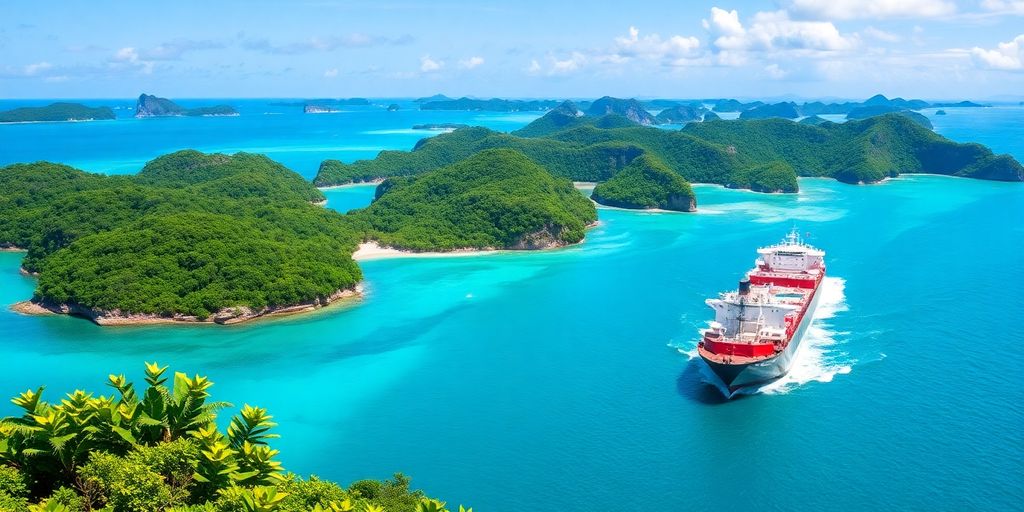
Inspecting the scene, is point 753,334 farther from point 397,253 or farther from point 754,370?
point 397,253

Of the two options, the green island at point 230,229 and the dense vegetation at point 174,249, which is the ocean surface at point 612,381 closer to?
the green island at point 230,229

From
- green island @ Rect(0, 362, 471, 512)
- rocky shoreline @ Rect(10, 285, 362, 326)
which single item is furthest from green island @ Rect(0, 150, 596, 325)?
green island @ Rect(0, 362, 471, 512)

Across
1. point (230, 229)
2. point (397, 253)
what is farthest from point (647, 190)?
point (230, 229)

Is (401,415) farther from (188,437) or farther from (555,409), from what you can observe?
(188,437)

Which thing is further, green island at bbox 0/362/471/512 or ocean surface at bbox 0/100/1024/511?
ocean surface at bbox 0/100/1024/511

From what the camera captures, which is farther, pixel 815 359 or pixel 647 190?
pixel 647 190

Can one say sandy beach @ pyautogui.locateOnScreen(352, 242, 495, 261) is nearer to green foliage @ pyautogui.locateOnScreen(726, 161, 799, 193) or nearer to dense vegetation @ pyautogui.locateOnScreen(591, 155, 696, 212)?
dense vegetation @ pyautogui.locateOnScreen(591, 155, 696, 212)
